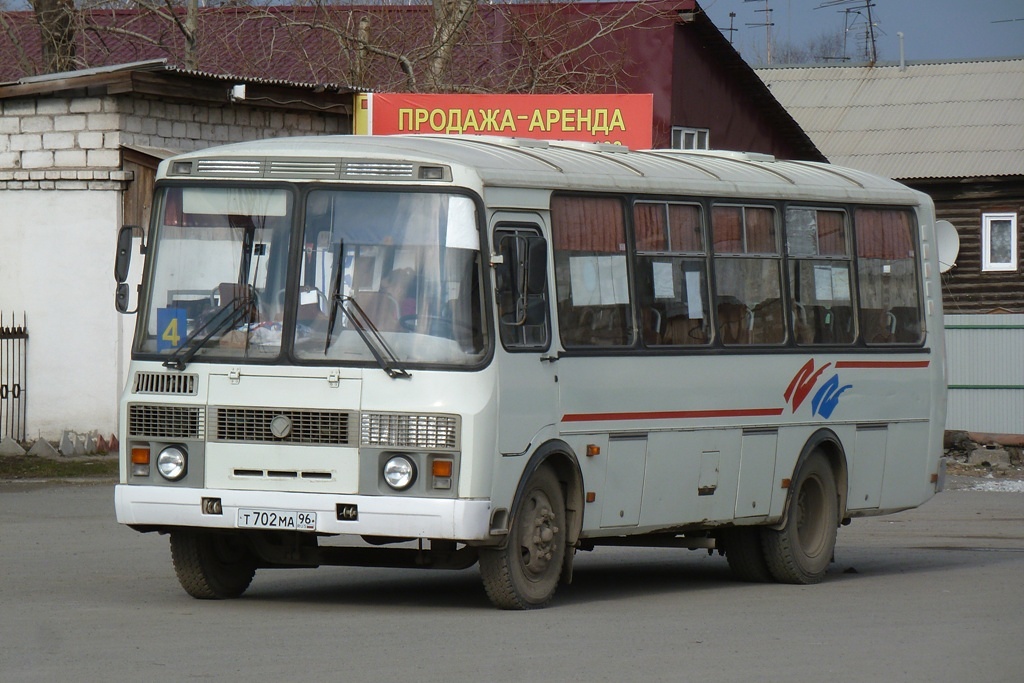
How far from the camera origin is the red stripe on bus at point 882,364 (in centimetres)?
1336

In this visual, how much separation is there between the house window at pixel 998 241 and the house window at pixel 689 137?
8.06m

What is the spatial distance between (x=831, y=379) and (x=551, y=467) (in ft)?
10.3

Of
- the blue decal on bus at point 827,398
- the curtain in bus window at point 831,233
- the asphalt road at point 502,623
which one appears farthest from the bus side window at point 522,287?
the curtain in bus window at point 831,233

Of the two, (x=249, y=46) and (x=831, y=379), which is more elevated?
(x=249, y=46)

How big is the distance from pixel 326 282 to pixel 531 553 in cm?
191

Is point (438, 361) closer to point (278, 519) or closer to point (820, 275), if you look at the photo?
point (278, 519)

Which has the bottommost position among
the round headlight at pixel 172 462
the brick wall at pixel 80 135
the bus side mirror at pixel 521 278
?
the round headlight at pixel 172 462

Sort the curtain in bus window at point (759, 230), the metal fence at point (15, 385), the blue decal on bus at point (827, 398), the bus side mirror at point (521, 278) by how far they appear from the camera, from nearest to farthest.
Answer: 1. the bus side mirror at point (521, 278)
2. the curtain in bus window at point (759, 230)
3. the blue decal on bus at point (827, 398)
4. the metal fence at point (15, 385)

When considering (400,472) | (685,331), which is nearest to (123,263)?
(400,472)

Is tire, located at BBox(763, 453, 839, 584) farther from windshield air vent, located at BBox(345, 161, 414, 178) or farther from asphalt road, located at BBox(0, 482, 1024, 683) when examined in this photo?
windshield air vent, located at BBox(345, 161, 414, 178)

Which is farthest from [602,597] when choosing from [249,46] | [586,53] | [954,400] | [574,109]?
[249,46]

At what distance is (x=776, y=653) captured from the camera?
9008mm

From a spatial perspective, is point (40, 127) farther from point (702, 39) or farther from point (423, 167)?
point (702, 39)

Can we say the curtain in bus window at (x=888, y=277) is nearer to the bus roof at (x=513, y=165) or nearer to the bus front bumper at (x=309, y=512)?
the bus roof at (x=513, y=165)
